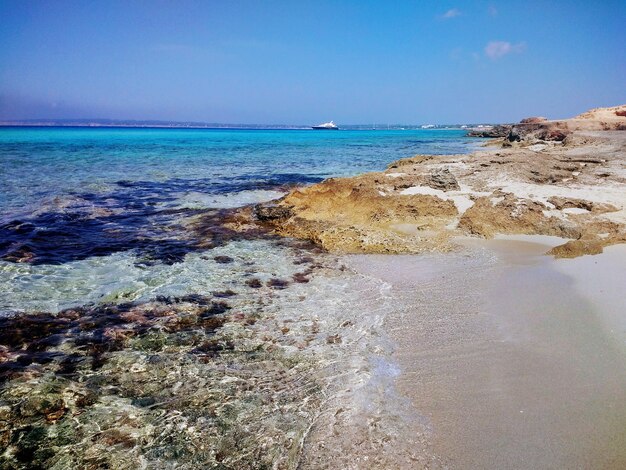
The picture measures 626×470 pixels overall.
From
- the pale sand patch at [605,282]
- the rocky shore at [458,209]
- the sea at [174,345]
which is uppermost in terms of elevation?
the rocky shore at [458,209]

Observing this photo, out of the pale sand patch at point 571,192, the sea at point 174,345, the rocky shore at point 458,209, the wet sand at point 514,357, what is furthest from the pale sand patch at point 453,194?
the sea at point 174,345

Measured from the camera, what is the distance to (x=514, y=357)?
4.26 meters

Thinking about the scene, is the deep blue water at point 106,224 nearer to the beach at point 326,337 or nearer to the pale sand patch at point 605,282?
the beach at point 326,337

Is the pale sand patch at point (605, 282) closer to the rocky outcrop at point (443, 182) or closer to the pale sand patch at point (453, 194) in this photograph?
the pale sand patch at point (453, 194)

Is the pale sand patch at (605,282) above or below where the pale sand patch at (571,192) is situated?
below

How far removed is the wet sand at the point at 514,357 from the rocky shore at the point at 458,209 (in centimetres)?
122

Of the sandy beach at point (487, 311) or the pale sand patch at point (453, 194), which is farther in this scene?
the pale sand patch at point (453, 194)

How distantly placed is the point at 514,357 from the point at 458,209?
21.5 feet

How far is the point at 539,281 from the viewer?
6242 mm

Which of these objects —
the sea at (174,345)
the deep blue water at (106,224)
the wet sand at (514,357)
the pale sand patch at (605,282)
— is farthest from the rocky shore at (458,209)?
the deep blue water at (106,224)

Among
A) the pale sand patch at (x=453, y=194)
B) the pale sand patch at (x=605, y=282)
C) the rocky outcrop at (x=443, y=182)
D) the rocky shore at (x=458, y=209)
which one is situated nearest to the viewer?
the pale sand patch at (x=605, y=282)

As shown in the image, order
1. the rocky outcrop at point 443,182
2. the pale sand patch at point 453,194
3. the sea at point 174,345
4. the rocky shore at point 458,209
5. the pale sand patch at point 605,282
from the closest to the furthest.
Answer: the sea at point 174,345 → the pale sand patch at point 605,282 → the rocky shore at point 458,209 → the pale sand patch at point 453,194 → the rocky outcrop at point 443,182

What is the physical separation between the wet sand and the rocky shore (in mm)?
1217

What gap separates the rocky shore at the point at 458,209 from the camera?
835 centimetres
